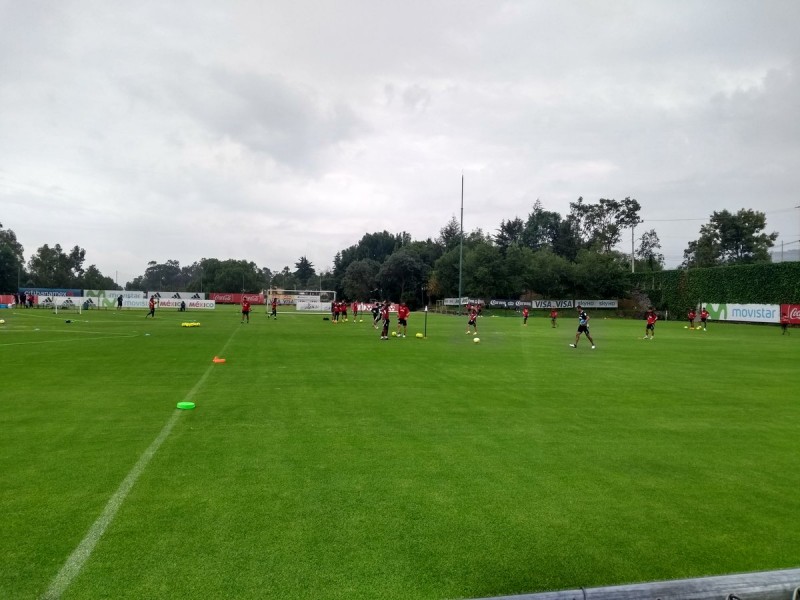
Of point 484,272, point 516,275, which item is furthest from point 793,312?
point 484,272

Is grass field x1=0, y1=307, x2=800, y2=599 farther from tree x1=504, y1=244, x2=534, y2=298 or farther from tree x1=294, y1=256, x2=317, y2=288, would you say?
tree x1=294, y1=256, x2=317, y2=288

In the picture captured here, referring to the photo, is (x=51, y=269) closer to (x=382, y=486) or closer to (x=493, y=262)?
(x=493, y=262)

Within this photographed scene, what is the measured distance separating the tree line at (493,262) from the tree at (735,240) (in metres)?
0.13

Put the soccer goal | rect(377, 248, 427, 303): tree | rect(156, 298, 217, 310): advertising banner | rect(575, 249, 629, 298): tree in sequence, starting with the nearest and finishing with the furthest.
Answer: the soccer goal → rect(156, 298, 217, 310): advertising banner → rect(575, 249, 629, 298): tree → rect(377, 248, 427, 303): tree

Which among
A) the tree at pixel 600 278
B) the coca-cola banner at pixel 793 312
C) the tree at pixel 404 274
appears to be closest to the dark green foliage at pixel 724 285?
the tree at pixel 600 278

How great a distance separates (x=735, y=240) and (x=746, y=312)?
3643cm

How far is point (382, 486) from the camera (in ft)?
17.5

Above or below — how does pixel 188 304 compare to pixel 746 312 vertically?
above

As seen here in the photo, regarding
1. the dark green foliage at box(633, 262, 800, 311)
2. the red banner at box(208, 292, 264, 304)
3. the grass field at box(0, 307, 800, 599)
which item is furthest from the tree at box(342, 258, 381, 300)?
the grass field at box(0, 307, 800, 599)

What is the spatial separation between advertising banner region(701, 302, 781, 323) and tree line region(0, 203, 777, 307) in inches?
725

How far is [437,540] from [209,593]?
1695 mm

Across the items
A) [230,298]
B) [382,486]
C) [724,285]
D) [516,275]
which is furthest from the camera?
[230,298]

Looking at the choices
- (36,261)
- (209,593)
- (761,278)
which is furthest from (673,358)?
(36,261)

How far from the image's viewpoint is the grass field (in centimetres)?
369
